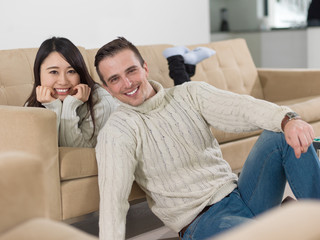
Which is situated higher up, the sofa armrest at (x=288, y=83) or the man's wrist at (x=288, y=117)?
the man's wrist at (x=288, y=117)

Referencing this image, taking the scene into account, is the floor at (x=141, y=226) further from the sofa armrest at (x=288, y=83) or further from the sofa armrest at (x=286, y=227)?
the sofa armrest at (x=286, y=227)

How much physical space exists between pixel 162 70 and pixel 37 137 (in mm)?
1540

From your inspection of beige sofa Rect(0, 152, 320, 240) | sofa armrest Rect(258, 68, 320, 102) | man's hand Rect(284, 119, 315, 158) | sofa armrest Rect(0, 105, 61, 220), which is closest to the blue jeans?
man's hand Rect(284, 119, 315, 158)

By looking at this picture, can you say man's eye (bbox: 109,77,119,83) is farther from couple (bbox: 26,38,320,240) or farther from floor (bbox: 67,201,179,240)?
floor (bbox: 67,201,179,240)

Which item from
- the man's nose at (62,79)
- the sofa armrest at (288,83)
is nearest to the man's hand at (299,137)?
the man's nose at (62,79)

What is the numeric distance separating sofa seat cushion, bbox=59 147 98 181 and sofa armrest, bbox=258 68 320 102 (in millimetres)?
2097

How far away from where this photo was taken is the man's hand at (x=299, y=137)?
5.28ft

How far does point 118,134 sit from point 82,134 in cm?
57

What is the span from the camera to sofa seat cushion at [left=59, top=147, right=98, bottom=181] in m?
2.17

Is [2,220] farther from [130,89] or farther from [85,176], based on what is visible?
[85,176]

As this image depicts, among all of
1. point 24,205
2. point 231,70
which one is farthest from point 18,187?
point 231,70

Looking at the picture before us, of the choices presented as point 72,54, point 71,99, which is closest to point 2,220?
point 71,99

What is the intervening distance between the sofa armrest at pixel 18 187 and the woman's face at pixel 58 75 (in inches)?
50.6

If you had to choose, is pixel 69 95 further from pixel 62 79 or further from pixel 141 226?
pixel 141 226
